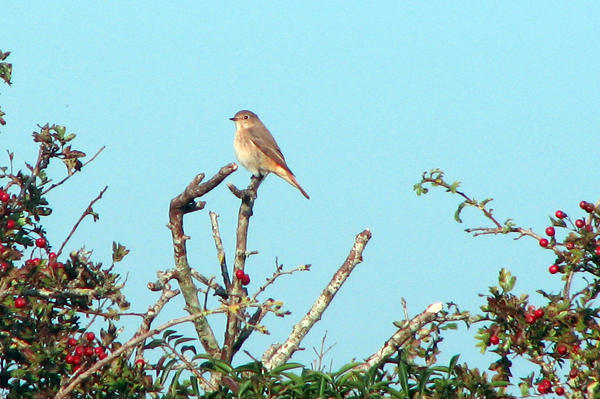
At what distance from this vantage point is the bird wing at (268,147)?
12859 millimetres

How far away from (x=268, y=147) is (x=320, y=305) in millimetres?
9024

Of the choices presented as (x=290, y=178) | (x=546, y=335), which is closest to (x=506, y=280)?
(x=546, y=335)

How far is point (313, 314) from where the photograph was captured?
13.3 feet

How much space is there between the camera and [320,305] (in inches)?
160

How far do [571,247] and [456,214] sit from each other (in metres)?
1.01

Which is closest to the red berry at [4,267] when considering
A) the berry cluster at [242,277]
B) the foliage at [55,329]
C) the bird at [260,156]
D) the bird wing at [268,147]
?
the foliage at [55,329]

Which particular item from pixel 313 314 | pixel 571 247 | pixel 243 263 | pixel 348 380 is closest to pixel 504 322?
pixel 571 247

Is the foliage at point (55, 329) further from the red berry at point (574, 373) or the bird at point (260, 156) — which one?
the bird at point (260, 156)

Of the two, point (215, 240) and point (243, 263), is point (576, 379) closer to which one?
point (243, 263)

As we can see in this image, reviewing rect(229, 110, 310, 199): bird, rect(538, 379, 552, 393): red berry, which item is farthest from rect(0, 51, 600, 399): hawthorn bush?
rect(229, 110, 310, 199): bird

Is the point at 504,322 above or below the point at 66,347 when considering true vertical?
above

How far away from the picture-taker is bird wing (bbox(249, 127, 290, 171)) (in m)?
12.9

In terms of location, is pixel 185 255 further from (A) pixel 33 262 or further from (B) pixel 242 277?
(A) pixel 33 262

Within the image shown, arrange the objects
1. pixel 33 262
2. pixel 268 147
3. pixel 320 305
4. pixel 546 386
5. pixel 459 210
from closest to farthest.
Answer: pixel 546 386
pixel 33 262
pixel 320 305
pixel 459 210
pixel 268 147
